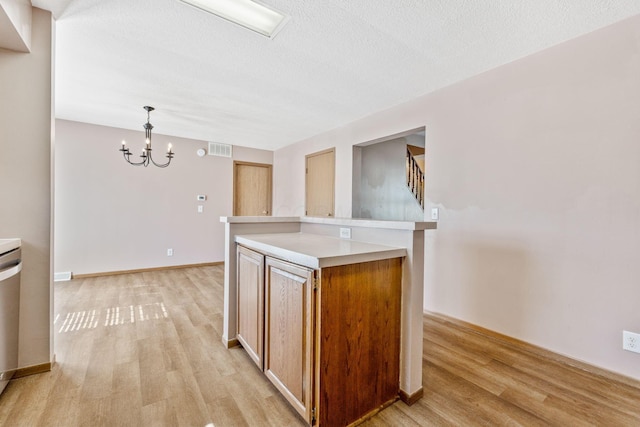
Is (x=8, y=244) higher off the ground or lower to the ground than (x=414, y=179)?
lower

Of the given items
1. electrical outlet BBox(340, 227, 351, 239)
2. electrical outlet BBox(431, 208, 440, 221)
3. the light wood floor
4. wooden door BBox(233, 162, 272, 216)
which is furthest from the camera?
wooden door BBox(233, 162, 272, 216)

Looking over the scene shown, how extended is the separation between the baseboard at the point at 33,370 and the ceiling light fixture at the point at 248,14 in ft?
8.34

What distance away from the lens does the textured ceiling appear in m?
1.79

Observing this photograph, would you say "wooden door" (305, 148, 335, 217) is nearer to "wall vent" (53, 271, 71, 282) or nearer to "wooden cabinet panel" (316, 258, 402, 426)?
"wooden cabinet panel" (316, 258, 402, 426)

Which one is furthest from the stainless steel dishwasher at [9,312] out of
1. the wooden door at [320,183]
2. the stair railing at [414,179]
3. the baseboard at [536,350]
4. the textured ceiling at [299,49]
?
the stair railing at [414,179]

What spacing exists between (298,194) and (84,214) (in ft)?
11.2

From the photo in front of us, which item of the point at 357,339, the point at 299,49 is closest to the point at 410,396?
the point at 357,339

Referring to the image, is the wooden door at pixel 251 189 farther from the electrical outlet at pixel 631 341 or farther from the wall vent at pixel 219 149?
the electrical outlet at pixel 631 341

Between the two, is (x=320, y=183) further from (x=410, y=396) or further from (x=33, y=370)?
(x=33, y=370)

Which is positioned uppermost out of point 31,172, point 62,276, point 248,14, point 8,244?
point 248,14

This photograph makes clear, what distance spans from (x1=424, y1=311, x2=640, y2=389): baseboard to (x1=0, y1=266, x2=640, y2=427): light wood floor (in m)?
0.03

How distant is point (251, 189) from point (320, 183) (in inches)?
74.3

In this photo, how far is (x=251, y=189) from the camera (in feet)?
19.6

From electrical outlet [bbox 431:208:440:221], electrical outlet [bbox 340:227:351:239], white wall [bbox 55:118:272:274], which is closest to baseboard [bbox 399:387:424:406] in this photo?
electrical outlet [bbox 340:227:351:239]
